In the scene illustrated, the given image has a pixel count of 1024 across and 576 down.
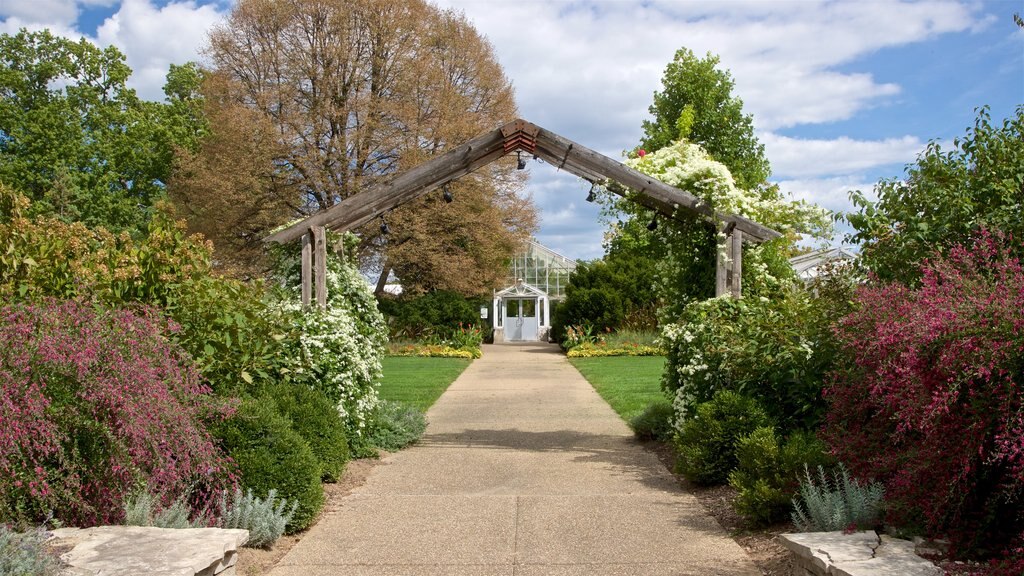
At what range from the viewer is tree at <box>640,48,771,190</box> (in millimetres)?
27578

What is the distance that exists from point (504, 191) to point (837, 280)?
23.9 m

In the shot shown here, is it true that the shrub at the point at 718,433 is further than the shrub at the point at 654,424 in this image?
No

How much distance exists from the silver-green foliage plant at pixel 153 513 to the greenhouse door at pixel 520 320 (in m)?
34.8

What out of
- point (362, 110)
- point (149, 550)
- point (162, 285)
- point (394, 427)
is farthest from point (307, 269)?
point (362, 110)

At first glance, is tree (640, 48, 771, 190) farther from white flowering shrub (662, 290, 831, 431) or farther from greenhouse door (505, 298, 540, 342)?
white flowering shrub (662, 290, 831, 431)

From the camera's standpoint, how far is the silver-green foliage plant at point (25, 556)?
3883mm

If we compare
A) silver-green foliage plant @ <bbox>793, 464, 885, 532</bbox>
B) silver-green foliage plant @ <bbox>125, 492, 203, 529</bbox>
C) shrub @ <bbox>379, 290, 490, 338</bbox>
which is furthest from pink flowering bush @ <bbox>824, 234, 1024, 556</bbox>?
shrub @ <bbox>379, 290, 490, 338</bbox>

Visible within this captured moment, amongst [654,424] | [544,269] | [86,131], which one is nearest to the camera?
[654,424]

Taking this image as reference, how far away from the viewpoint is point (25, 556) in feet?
13.0

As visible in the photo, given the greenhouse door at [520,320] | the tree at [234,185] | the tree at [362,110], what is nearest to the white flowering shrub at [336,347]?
the tree at [234,185]

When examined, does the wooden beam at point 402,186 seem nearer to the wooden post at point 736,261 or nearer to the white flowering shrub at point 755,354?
the wooden post at point 736,261

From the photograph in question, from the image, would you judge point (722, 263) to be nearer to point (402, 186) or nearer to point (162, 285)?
point (402, 186)

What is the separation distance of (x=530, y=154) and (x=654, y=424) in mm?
3454

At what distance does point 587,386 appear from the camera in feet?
55.5
